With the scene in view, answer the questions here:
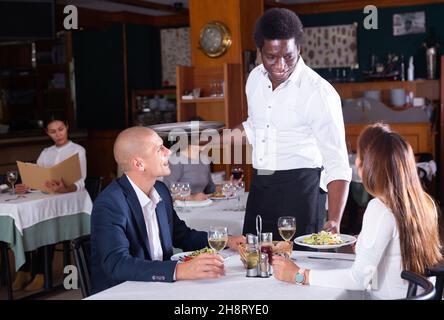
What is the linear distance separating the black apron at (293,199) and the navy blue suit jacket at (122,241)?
1.83 ft

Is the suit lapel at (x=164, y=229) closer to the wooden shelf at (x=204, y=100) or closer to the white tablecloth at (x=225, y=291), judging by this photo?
the white tablecloth at (x=225, y=291)

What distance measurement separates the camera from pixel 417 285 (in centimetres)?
203

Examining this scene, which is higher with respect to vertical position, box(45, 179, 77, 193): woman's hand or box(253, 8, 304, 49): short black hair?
box(253, 8, 304, 49): short black hair

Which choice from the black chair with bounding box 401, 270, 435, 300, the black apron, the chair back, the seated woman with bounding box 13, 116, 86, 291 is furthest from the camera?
the chair back

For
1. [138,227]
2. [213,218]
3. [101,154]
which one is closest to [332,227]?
[138,227]

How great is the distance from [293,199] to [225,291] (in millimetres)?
960

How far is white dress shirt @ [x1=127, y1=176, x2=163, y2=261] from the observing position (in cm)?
262

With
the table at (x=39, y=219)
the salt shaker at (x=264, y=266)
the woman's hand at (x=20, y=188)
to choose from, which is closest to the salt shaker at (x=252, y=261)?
the salt shaker at (x=264, y=266)

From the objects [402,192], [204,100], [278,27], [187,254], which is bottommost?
[187,254]

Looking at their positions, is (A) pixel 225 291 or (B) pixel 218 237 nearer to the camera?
(A) pixel 225 291

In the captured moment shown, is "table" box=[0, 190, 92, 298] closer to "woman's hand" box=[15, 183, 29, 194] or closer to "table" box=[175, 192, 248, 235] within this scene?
Answer: "woman's hand" box=[15, 183, 29, 194]

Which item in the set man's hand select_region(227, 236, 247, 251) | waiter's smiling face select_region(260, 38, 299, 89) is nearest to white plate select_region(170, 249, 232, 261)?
man's hand select_region(227, 236, 247, 251)

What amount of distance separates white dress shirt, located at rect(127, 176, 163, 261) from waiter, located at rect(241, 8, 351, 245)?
0.62 meters

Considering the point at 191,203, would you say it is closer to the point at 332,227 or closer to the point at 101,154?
the point at 332,227
